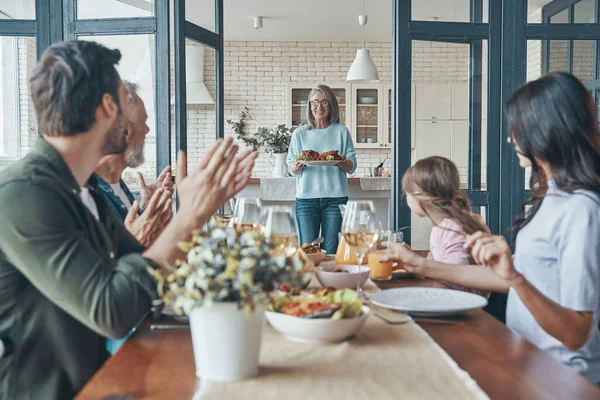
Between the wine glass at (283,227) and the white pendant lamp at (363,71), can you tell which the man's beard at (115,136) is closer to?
the wine glass at (283,227)

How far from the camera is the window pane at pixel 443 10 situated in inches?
136

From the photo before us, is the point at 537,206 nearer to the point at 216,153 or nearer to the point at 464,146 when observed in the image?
the point at 216,153

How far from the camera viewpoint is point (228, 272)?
33.6 inches

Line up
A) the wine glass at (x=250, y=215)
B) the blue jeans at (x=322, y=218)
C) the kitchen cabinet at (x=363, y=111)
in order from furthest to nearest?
the kitchen cabinet at (x=363, y=111), the blue jeans at (x=322, y=218), the wine glass at (x=250, y=215)

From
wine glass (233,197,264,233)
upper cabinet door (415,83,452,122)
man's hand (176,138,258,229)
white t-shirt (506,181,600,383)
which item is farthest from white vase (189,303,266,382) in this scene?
upper cabinet door (415,83,452,122)

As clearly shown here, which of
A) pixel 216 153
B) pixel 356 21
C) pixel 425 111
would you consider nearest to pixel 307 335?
pixel 216 153

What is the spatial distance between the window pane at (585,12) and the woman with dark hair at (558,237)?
2.39 metres

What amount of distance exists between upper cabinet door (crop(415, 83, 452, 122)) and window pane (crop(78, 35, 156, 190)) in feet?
5.12

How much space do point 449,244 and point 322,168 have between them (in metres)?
2.18

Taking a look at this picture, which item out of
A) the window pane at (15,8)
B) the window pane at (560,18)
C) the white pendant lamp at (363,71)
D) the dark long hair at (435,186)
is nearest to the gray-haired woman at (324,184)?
the window pane at (560,18)

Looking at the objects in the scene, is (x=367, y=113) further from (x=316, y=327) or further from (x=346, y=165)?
(x=316, y=327)

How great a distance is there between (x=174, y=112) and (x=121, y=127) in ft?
7.70

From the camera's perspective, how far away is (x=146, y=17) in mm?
3631

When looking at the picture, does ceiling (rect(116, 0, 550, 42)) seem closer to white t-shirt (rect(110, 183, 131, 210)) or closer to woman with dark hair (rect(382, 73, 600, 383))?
white t-shirt (rect(110, 183, 131, 210))
